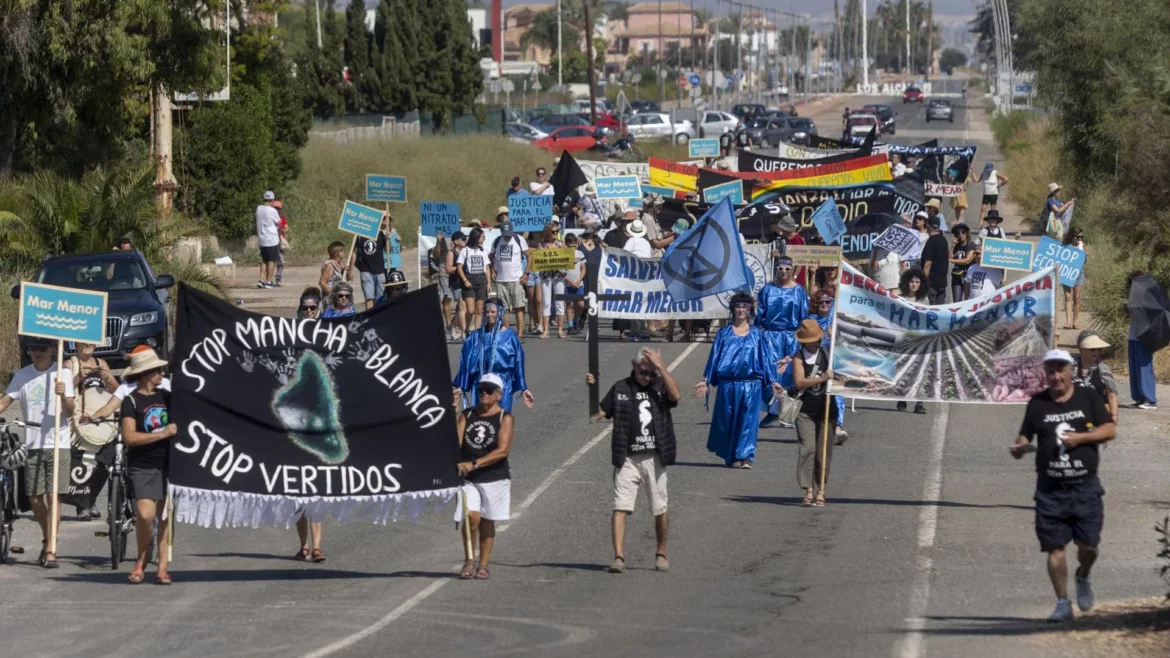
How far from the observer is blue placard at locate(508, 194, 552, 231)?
93.0 feet

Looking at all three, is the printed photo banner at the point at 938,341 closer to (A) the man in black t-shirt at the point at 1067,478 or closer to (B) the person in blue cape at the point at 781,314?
(B) the person in blue cape at the point at 781,314

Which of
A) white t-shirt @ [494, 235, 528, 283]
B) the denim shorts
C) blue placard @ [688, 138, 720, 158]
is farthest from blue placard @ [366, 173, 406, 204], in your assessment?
blue placard @ [688, 138, 720, 158]

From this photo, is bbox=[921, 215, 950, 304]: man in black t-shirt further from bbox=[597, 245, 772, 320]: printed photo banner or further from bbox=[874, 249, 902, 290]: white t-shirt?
bbox=[597, 245, 772, 320]: printed photo banner

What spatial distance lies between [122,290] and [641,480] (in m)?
11.6

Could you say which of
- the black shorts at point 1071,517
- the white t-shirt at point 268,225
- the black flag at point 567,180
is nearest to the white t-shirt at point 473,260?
the white t-shirt at point 268,225

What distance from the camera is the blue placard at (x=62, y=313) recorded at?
40.8ft

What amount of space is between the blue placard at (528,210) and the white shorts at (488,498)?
17.1m

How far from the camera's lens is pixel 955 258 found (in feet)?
77.5

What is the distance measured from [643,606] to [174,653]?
2.96 meters

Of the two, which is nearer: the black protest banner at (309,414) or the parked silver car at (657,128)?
the black protest banner at (309,414)

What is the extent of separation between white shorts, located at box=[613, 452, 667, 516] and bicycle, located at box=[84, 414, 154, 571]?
3.29 meters

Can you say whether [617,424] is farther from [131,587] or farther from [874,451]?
[874,451]

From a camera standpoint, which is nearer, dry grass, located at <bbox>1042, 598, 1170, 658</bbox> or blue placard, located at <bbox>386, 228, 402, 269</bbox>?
dry grass, located at <bbox>1042, 598, 1170, 658</bbox>

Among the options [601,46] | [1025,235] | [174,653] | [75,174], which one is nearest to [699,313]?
[174,653]
